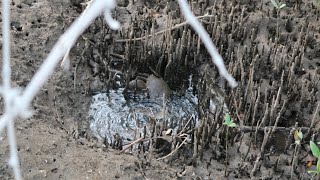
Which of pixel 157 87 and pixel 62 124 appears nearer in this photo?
pixel 62 124

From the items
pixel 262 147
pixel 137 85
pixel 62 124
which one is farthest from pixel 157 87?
pixel 262 147

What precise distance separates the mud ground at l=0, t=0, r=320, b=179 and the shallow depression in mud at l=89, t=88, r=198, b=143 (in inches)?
3.9

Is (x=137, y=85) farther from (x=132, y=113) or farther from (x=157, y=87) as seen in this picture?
(x=132, y=113)

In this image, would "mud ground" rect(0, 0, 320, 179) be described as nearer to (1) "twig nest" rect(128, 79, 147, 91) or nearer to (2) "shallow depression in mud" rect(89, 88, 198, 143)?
(2) "shallow depression in mud" rect(89, 88, 198, 143)

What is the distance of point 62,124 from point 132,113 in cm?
55

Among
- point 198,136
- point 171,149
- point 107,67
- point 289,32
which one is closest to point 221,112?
point 198,136

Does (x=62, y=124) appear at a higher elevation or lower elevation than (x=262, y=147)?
higher

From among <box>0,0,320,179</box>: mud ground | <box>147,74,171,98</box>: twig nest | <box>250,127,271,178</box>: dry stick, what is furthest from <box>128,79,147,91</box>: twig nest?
<box>250,127,271,178</box>: dry stick

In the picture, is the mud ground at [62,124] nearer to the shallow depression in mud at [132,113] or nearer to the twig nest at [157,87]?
the shallow depression in mud at [132,113]

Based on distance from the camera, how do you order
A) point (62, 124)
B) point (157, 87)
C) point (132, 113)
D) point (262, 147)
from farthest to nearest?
point (157, 87) → point (132, 113) → point (62, 124) → point (262, 147)

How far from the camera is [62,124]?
3.14 metres

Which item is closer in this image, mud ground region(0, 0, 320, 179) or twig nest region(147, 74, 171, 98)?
mud ground region(0, 0, 320, 179)

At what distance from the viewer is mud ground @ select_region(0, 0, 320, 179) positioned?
2684mm

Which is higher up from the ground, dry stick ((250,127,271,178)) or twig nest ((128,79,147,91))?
twig nest ((128,79,147,91))
